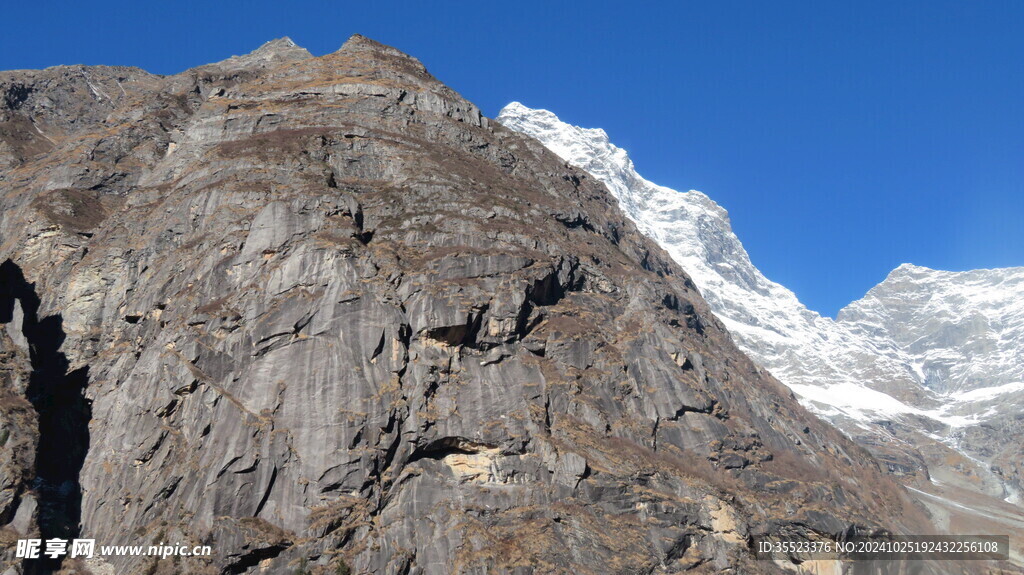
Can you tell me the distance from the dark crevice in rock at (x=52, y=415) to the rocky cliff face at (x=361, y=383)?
0.28 meters

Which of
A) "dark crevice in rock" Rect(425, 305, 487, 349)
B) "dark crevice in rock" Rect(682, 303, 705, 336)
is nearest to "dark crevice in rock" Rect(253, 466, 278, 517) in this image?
"dark crevice in rock" Rect(425, 305, 487, 349)

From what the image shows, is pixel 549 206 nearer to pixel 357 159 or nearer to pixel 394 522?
pixel 357 159

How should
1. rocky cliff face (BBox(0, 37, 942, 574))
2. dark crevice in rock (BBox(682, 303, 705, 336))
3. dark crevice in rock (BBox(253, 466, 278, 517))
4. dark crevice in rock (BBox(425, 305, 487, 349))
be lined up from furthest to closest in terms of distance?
dark crevice in rock (BBox(682, 303, 705, 336)) < dark crevice in rock (BBox(425, 305, 487, 349)) < rocky cliff face (BBox(0, 37, 942, 574)) < dark crevice in rock (BBox(253, 466, 278, 517))

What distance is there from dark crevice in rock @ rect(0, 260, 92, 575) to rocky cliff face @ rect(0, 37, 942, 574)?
280 millimetres

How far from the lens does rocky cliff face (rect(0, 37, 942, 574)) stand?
63188mm

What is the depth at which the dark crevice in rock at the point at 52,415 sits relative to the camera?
6506 cm

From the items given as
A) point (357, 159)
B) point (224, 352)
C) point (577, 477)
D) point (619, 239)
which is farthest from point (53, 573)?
point (619, 239)

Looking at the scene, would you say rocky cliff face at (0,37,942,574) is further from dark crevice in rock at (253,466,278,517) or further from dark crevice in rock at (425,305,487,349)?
dark crevice in rock at (425,305,487,349)

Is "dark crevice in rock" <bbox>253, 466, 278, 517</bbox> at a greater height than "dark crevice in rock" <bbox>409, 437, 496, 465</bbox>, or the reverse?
"dark crevice in rock" <bbox>409, 437, 496, 465</bbox>

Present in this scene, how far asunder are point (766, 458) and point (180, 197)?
76.0 metres

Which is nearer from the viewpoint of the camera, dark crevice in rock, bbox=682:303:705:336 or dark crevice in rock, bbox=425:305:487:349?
dark crevice in rock, bbox=425:305:487:349

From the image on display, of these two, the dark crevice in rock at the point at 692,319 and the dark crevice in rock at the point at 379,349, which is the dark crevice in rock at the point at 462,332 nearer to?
the dark crevice in rock at the point at 379,349

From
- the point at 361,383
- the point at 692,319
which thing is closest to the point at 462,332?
the point at 361,383

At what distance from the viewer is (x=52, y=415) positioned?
74125mm
